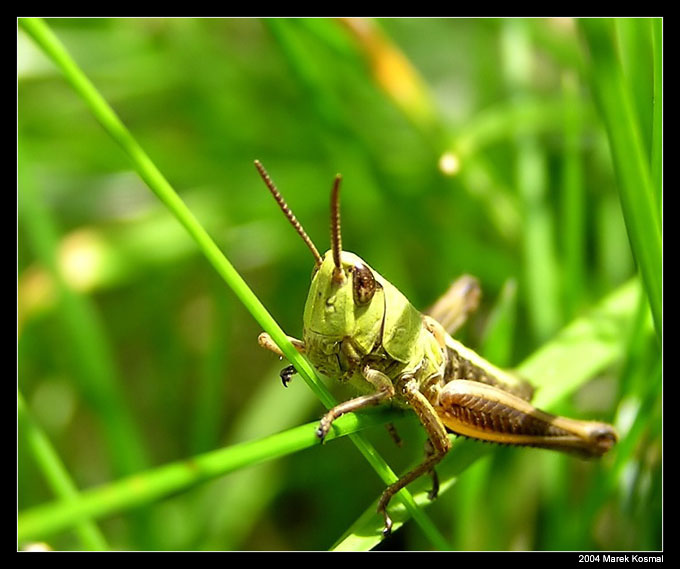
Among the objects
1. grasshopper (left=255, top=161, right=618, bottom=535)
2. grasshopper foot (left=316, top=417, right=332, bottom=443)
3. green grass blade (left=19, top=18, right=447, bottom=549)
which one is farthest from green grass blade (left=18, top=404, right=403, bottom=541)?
grasshopper (left=255, top=161, right=618, bottom=535)

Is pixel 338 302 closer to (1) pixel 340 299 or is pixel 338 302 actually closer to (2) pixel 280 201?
(1) pixel 340 299

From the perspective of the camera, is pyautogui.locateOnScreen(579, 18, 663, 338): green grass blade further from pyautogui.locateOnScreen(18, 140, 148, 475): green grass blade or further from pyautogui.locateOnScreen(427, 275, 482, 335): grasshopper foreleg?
pyautogui.locateOnScreen(18, 140, 148, 475): green grass blade

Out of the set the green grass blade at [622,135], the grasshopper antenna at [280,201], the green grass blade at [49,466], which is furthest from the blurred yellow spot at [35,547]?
the green grass blade at [622,135]

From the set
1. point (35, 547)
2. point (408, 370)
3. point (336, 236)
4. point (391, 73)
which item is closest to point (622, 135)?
point (336, 236)
